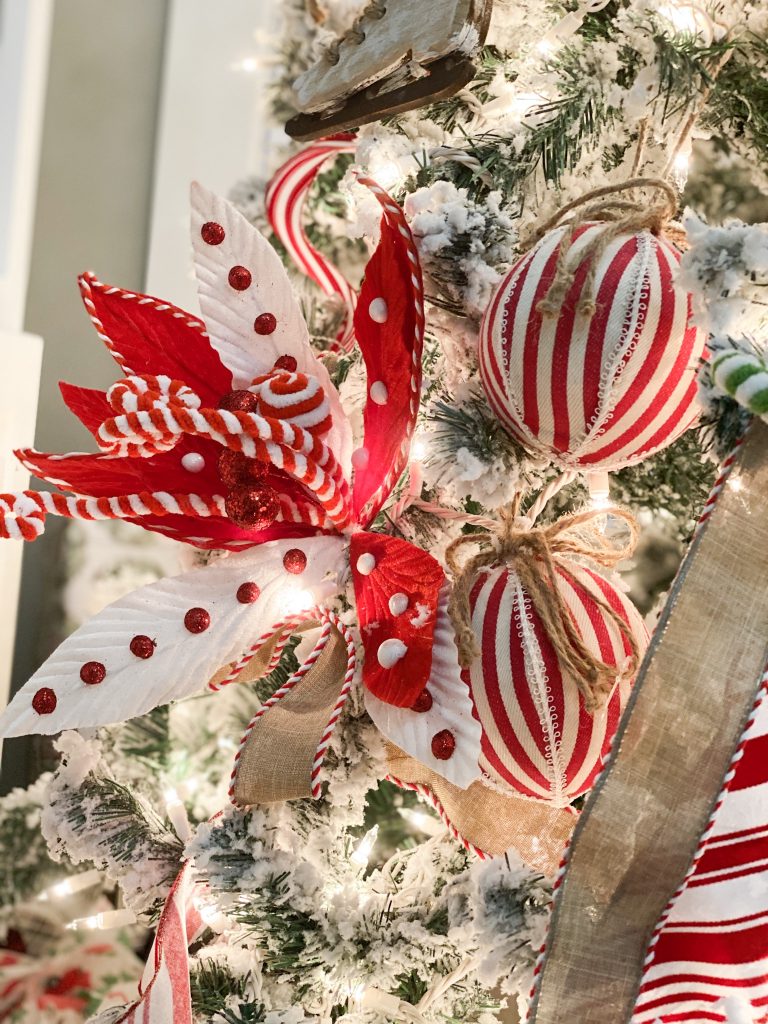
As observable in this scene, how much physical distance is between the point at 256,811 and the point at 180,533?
0.17 meters

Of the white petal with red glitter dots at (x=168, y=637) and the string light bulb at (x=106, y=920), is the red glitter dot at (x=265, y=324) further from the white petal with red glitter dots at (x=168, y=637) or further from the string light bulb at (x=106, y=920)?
the string light bulb at (x=106, y=920)

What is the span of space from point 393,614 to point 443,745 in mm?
75

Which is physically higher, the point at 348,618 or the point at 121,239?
the point at 121,239

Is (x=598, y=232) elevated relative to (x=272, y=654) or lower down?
elevated

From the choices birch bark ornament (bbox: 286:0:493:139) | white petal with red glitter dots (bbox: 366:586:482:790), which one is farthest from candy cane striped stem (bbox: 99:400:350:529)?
birch bark ornament (bbox: 286:0:493:139)

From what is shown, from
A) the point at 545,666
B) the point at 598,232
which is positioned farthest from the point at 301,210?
the point at 545,666

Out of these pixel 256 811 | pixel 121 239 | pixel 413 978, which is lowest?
pixel 413 978

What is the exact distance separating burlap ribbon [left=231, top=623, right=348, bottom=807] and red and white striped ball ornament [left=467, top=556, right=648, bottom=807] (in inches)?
3.6

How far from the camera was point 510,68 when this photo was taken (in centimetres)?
62

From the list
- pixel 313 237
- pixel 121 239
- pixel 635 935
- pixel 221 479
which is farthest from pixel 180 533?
pixel 121 239

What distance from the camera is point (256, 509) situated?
0.50m

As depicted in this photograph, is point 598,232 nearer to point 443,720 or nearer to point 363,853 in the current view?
point 443,720

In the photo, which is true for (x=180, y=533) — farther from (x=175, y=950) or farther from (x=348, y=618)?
(x=175, y=950)

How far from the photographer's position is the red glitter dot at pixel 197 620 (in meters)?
0.50
